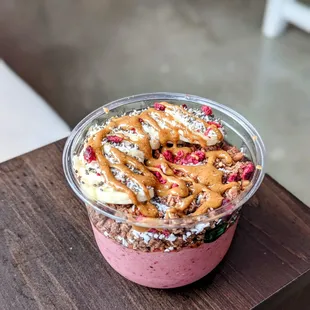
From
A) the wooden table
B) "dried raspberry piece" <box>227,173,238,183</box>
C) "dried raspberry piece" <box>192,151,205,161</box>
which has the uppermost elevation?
"dried raspberry piece" <box>227,173,238,183</box>

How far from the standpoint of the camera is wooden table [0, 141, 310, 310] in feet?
2.64

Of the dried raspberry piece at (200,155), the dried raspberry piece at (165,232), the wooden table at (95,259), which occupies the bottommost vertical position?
the wooden table at (95,259)

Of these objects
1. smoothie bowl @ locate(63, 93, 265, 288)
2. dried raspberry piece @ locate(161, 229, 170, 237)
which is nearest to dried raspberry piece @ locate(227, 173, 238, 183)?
smoothie bowl @ locate(63, 93, 265, 288)

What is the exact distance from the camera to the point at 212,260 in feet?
2.62

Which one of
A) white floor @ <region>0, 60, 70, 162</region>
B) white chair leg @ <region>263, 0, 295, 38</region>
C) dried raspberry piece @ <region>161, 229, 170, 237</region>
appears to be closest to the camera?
dried raspberry piece @ <region>161, 229, 170, 237</region>

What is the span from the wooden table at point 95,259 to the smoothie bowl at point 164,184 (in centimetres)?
3

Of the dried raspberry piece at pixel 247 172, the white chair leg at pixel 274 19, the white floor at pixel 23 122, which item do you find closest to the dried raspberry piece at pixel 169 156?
the dried raspberry piece at pixel 247 172

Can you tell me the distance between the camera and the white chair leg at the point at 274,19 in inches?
92.9

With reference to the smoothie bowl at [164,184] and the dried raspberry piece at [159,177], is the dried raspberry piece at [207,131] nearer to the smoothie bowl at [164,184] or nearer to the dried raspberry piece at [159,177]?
the smoothie bowl at [164,184]

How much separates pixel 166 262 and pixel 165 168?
13cm

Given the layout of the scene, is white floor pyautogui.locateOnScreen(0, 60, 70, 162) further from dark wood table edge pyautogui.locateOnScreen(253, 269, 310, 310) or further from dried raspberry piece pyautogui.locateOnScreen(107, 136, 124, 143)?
A: dark wood table edge pyautogui.locateOnScreen(253, 269, 310, 310)

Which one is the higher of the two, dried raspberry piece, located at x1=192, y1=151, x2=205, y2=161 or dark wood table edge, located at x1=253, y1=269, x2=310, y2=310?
dried raspberry piece, located at x1=192, y1=151, x2=205, y2=161

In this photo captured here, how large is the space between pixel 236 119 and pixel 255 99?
1179 millimetres

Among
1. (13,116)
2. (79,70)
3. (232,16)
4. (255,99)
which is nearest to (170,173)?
(13,116)
